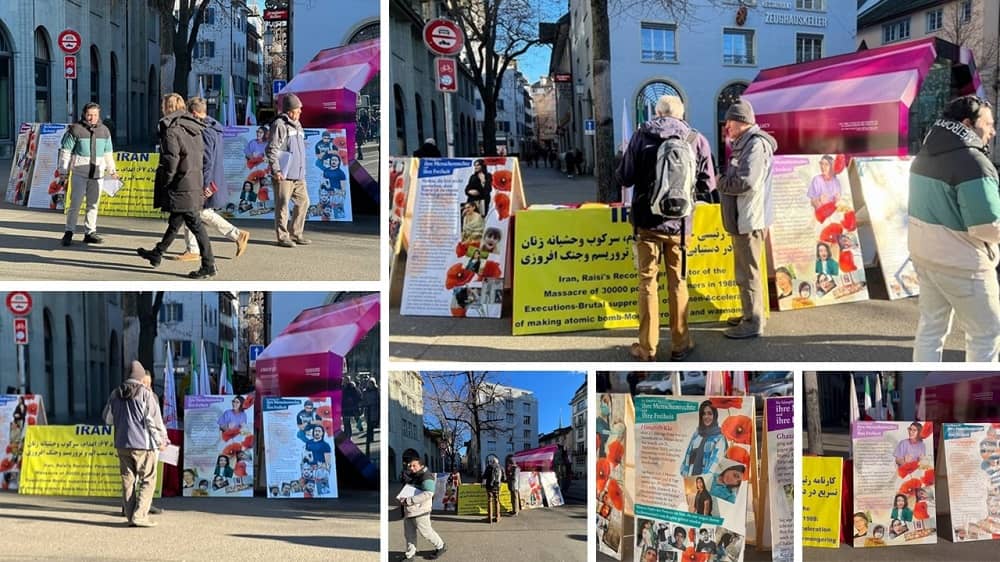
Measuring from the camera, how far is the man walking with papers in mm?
5145

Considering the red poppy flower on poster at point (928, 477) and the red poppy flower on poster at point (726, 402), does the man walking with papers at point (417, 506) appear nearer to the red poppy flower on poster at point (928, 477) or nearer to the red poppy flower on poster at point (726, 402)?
the red poppy flower on poster at point (726, 402)

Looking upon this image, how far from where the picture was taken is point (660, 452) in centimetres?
525

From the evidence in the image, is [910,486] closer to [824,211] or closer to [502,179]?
[824,211]

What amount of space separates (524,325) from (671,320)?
0.93 metres

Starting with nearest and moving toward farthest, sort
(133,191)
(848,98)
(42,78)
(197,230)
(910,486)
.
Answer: (910,486), (197,230), (848,98), (133,191), (42,78)

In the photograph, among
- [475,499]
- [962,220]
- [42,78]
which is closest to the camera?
[962,220]

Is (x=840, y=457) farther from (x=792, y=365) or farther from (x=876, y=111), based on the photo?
(x=876, y=111)

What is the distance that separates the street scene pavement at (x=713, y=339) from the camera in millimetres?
5367

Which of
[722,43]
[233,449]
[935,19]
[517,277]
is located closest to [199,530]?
[233,449]

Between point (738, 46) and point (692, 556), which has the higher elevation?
point (738, 46)

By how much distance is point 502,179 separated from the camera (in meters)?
6.07

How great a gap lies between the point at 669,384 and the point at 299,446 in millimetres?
3174

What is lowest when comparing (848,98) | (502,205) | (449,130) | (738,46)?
(502,205)

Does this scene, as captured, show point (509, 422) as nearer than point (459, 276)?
Yes
